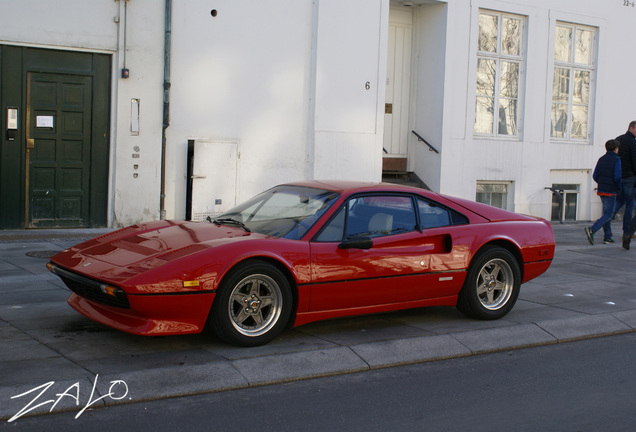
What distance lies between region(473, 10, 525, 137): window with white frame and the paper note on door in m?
8.47

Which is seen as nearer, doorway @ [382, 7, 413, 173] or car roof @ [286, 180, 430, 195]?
car roof @ [286, 180, 430, 195]

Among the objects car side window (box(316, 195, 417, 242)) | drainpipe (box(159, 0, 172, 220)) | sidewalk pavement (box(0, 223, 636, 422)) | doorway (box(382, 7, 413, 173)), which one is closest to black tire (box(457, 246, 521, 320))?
sidewalk pavement (box(0, 223, 636, 422))

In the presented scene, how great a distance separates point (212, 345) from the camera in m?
5.85

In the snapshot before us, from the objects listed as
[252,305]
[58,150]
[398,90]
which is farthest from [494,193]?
[252,305]

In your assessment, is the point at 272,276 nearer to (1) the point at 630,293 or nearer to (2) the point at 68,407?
(2) the point at 68,407

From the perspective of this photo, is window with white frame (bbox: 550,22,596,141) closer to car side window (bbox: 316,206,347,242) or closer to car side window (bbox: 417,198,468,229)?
car side window (bbox: 417,198,468,229)

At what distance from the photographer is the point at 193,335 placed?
612 cm

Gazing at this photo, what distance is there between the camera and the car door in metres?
6.09

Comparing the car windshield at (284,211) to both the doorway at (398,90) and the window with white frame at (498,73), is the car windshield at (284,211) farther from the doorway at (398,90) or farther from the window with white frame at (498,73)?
the window with white frame at (498,73)

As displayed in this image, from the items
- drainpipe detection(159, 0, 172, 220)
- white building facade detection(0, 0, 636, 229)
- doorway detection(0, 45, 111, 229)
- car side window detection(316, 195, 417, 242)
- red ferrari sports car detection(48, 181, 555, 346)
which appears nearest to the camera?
red ferrari sports car detection(48, 181, 555, 346)

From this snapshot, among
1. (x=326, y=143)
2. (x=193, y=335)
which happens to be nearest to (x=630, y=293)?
(x=193, y=335)

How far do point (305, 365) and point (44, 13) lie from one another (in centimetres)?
805

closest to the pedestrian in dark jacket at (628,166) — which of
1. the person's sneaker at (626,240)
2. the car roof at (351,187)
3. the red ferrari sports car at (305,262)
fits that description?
the person's sneaker at (626,240)

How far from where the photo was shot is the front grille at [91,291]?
5.38 m
